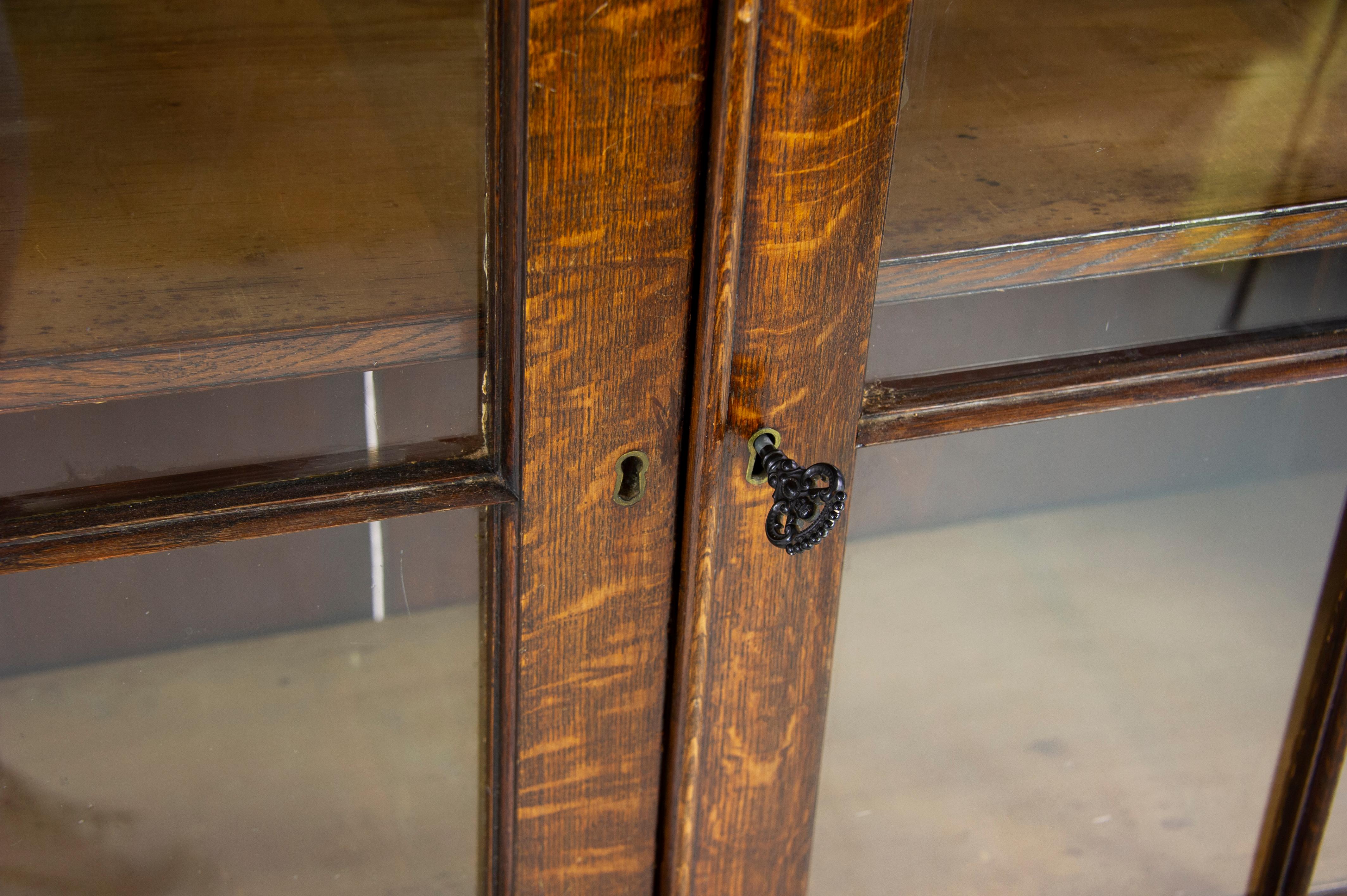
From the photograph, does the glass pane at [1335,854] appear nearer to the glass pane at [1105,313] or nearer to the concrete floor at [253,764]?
the glass pane at [1105,313]

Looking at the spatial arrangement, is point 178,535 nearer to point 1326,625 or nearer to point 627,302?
point 627,302

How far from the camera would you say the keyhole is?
0.56 meters

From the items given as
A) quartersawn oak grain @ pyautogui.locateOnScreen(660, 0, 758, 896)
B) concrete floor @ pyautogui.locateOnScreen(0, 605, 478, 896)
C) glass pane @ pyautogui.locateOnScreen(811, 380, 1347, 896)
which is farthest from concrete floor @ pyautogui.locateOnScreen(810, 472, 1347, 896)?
concrete floor @ pyautogui.locateOnScreen(0, 605, 478, 896)

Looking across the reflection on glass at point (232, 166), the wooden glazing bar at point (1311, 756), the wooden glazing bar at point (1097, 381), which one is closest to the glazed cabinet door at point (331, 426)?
the reflection on glass at point (232, 166)

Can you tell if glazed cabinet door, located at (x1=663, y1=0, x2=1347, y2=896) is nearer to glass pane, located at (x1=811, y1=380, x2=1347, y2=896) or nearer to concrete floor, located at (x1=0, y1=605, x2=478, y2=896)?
glass pane, located at (x1=811, y1=380, x2=1347, y2=896)

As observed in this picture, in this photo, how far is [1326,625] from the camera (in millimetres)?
802

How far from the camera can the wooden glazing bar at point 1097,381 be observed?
614 millimetres

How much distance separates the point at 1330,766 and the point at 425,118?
0.71 metres

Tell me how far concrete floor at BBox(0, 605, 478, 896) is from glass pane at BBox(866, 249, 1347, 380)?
0.25 metres

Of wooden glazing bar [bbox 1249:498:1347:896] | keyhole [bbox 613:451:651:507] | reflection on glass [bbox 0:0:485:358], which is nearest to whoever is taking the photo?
reflection on glass [bbox 0:0:485:358]

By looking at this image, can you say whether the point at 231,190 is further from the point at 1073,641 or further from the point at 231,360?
the point at 1073,641

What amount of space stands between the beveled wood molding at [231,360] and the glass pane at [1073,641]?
229 millimetres

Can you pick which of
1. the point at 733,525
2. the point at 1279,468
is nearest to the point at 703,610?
the point at 733,525

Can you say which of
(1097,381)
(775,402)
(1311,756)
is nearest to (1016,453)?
(1097,381)
